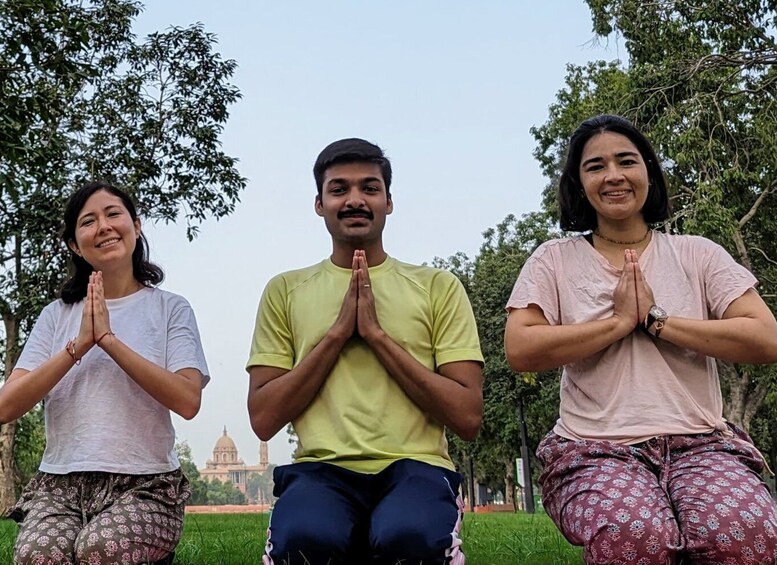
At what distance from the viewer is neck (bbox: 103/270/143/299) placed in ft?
14.5

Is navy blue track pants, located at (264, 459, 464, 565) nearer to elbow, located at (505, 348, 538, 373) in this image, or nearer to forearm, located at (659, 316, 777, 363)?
elbow, located at (505, 348, 538, 373)

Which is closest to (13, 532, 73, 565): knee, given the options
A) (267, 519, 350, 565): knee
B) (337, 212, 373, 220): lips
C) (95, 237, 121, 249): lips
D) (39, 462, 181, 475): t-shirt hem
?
(39, 462, 181, 475): t-shirt hem

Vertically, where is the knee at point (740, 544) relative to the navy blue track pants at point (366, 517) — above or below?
below

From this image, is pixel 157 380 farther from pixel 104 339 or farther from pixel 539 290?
pixel 539 290

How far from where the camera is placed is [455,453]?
39406mm

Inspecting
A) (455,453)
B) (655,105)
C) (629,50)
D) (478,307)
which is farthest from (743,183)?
(455,453)

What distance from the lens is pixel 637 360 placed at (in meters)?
3.65

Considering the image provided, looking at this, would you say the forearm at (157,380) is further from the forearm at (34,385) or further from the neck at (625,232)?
the neck at (625,232)

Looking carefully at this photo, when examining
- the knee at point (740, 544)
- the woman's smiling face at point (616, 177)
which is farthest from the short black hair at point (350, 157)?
the knee at point (740, 544)

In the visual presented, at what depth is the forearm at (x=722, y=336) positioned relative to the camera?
353 centimetres

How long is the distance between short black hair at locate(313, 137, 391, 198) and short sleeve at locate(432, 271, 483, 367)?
0.48 metres

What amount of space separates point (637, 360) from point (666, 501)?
57 cm

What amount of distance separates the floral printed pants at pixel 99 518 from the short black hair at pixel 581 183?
85.2 inches

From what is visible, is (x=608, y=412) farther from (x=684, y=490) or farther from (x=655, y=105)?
(x=655, y=105)
